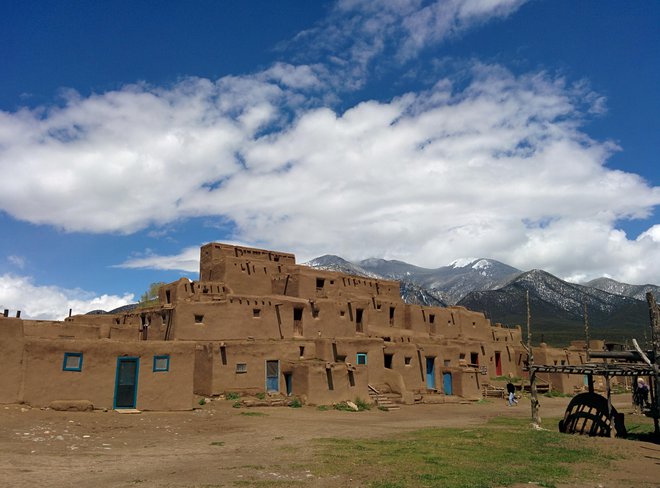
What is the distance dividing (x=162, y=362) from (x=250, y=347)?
7.09 m

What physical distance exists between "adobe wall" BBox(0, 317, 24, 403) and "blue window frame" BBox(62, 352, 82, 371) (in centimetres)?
154

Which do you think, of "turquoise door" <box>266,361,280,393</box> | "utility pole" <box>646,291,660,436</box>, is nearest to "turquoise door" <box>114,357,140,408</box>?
"turquoise door" <box>266,361,280,393</box>

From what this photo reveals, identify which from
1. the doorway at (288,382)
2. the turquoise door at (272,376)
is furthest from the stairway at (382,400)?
the turquoise door at (272,376)

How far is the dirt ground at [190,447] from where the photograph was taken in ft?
40.0

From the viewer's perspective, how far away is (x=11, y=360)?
20.7 meters

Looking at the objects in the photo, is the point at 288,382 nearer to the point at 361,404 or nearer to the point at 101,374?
the point at 361,404

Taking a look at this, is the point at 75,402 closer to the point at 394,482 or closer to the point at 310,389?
the point at 310,389

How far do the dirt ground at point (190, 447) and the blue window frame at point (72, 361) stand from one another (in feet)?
6.05

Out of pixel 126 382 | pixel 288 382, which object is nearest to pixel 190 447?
pixel 126 382

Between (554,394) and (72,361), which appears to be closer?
(72,361)

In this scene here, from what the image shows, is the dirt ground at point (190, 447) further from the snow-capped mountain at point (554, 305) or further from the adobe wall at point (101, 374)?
the snow-capped mountain at point (554, 305)

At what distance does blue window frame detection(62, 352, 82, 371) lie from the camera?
2192 centimetres

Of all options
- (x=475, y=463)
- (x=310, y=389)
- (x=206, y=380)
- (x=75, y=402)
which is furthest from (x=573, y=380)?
(x=75, y=402)

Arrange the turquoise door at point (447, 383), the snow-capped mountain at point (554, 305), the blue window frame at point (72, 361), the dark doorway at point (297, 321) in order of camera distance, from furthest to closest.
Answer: the snow-capped mountain at point (554, 305)
the turquoise door at point (447, 383)
the dark doorway at point (297, 321)
the blue window frame at point (72, 361)
